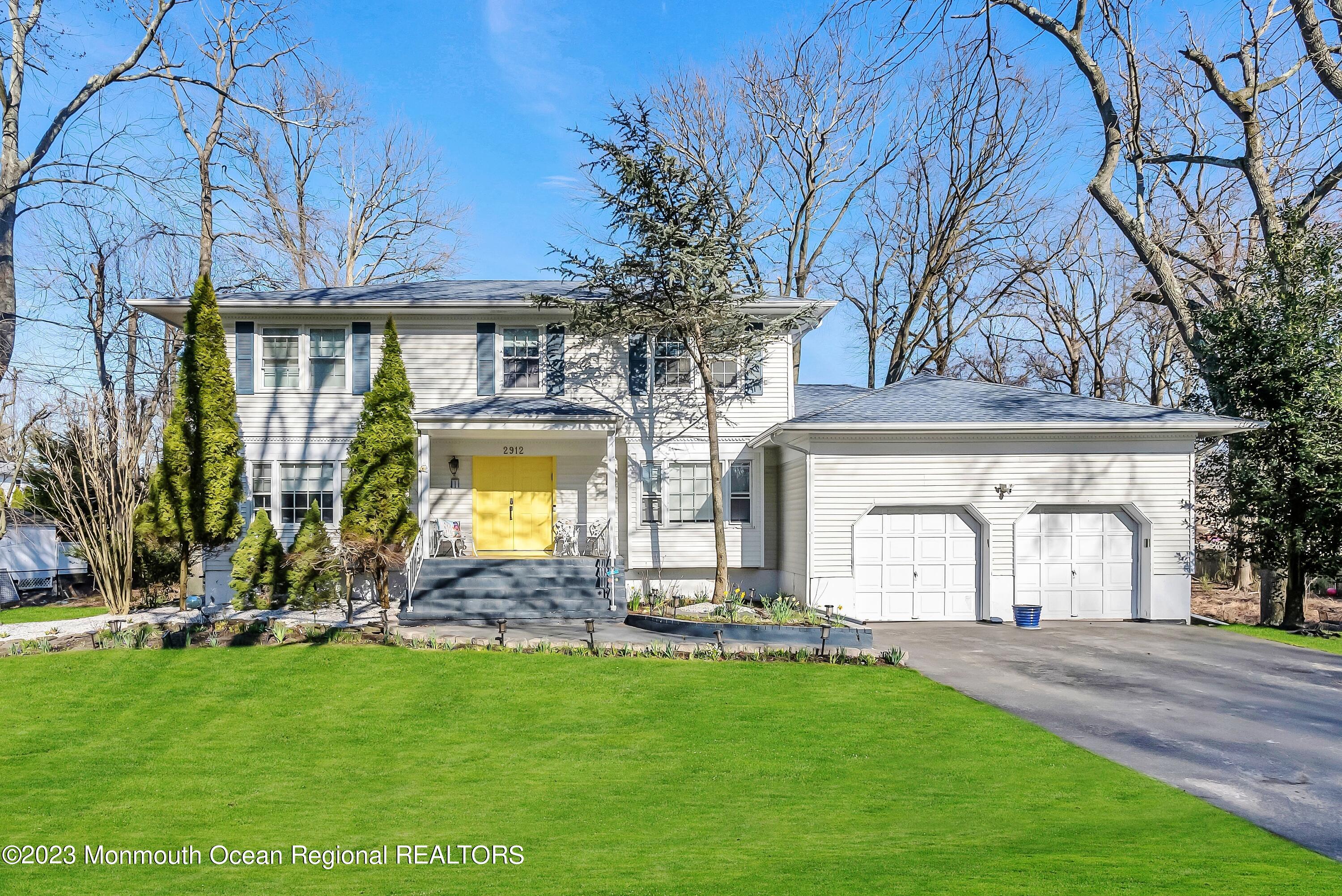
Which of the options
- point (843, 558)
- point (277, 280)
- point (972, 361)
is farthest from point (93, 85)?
point (972, 361)

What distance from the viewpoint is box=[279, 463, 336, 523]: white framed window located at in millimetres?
16922

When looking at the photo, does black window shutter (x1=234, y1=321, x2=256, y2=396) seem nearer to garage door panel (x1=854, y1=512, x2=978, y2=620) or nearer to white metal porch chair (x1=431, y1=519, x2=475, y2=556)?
white metal porch chair (x1=431, y1=519, x2=475, y2=556)

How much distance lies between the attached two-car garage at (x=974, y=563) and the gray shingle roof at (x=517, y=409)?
17.6 ft

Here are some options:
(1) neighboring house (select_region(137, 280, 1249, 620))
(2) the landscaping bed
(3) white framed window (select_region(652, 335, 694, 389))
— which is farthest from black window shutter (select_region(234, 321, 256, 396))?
(2) the landscaping bed

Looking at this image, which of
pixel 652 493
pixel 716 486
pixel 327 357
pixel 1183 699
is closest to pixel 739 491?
pixel 716 486

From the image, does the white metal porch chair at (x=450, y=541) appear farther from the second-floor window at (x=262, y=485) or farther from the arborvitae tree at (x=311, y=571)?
the second-floor window at (x=262, y=485)

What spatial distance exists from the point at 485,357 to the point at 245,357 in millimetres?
4541

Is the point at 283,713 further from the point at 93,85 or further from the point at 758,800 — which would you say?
the point at 93,85

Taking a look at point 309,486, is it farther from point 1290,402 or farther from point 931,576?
point 1290,402

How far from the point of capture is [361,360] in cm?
1716

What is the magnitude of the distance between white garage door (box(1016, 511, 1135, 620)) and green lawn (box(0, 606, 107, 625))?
52.7 ft

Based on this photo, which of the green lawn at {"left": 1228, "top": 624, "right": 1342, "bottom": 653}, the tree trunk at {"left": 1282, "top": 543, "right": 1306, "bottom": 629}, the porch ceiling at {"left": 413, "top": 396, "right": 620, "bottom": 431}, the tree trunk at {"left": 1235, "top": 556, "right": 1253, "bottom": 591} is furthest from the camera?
the tree trunk at {"left": 1235, "top": 556, "right": 1253, "bottom": 591}

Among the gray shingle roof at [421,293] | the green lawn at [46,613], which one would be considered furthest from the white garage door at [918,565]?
the green lawn at [46,613]

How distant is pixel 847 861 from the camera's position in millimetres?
4844
